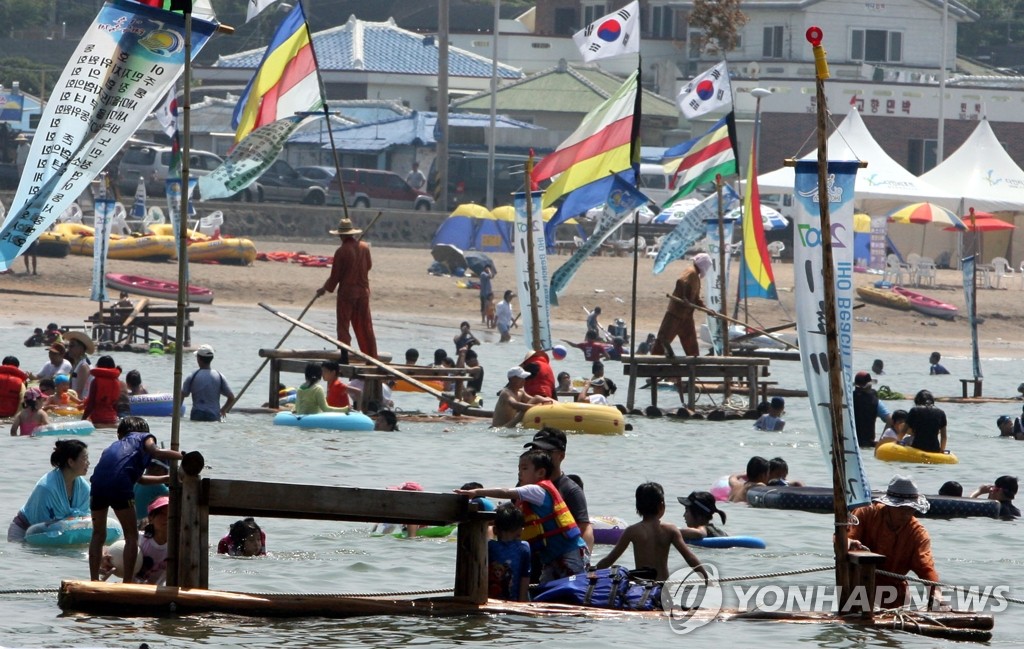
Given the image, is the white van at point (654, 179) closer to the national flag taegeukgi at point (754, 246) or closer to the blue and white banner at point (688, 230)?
the national flag taegeukgi at point (754, 246)

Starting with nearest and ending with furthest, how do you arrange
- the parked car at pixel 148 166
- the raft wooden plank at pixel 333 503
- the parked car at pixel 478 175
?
1. the raft wooden plank at pixel 333 503
2. the parked car at pixel 148 166
3. the parked car at pixel 478 175

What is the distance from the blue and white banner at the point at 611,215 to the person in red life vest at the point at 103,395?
593 cm

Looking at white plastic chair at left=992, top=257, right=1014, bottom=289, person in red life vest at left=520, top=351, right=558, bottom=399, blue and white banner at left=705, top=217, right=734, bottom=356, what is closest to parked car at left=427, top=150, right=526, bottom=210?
white plastic chair at left=992, top=257, right=1014, bottom=289

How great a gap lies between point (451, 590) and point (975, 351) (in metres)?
17.5

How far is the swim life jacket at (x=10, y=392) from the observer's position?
19.0 metres

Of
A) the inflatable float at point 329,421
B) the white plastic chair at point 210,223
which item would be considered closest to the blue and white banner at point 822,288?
the inflatable float at point 329,421

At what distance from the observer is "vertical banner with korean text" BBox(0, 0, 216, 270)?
31.6ft

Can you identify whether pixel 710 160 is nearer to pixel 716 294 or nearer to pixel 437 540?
pixel 716 294

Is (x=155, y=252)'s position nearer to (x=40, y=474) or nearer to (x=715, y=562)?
(x=40, y=474)

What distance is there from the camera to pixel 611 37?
22.0 meters

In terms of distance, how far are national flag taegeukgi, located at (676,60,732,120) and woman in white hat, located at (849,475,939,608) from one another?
16104 mm

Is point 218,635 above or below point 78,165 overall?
below

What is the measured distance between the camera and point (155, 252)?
3919 centimetres

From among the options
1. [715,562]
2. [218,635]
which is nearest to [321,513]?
[218,635]
